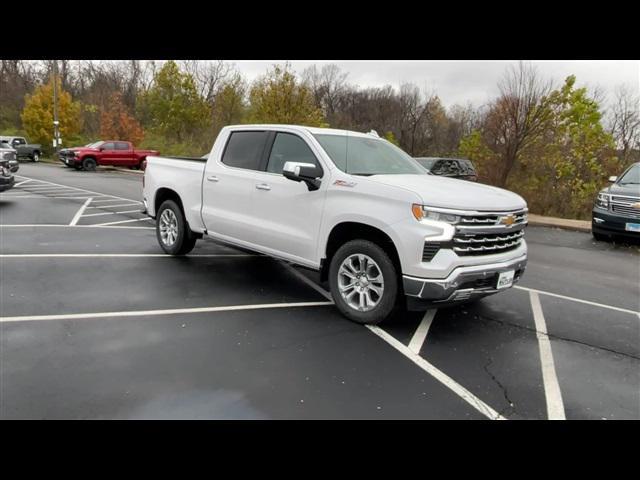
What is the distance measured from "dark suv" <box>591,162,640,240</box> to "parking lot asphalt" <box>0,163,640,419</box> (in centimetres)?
317

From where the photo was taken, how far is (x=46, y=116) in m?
35.7

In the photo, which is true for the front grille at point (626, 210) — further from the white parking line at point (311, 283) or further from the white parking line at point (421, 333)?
the white parking line at point (311, 283)

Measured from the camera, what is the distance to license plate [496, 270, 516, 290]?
13.9ft

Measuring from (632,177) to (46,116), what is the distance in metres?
39.3

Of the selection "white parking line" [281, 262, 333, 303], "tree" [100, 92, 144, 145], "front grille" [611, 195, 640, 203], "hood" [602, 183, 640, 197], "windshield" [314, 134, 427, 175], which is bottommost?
"white parking line" [281, 262, 333, 303]

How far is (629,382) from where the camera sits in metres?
3.60

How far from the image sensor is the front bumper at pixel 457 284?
3.90 m

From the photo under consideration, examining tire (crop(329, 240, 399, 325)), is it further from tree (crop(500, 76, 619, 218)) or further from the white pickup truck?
tree (crop(500, 76, 619, 218))

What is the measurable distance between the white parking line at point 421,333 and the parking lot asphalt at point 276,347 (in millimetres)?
23

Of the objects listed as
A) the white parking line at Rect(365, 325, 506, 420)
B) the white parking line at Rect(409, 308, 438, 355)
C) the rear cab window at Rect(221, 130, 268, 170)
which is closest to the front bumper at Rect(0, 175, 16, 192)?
the rear cab window at Rect(221, 130, 268, 170)

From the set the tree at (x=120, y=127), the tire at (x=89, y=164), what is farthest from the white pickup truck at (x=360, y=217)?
the tree at (x=120, y=127)

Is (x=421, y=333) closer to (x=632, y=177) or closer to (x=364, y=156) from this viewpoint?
(x=364, y=156)
